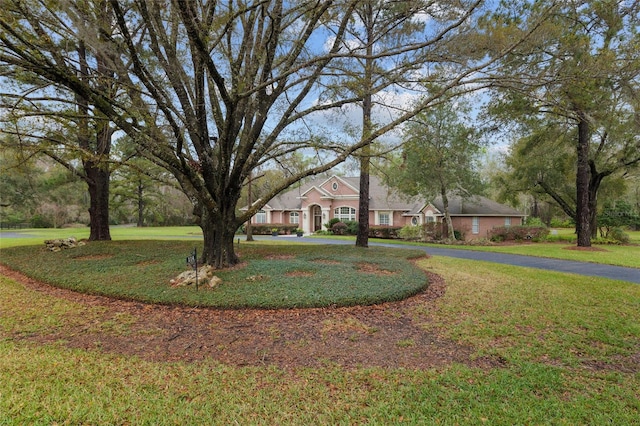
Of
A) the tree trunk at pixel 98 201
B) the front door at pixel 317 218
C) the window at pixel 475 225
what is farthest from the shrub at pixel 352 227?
the tree trunk at pixel 98 201

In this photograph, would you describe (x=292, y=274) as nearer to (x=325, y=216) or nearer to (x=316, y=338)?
(x=316, y=338)

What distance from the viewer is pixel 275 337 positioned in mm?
4496

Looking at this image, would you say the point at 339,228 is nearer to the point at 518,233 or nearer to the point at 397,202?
the point at 397,202

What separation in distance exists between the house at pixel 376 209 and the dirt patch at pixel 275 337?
16765 millimetres

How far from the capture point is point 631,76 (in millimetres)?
8859

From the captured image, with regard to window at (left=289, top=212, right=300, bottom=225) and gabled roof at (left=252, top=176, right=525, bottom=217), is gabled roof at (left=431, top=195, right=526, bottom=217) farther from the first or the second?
window at (left=289, top=212, right=300, bottom=225)

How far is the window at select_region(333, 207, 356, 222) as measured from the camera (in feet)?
96.3

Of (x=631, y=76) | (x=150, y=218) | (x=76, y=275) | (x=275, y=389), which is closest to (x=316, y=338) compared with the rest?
(x=275, y=389)

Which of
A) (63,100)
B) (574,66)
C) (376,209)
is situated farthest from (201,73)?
(376,209)

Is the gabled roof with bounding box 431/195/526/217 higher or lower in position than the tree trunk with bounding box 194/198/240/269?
higher

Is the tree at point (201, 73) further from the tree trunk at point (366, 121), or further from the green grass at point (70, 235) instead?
the green grass at point (70, 235)

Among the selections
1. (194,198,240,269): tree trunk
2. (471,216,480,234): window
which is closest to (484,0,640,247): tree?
(194,198,240,269): tree trunk

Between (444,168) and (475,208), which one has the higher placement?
(444,168)

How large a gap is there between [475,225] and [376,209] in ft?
26.5
